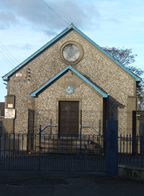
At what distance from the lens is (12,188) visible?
9.24 m

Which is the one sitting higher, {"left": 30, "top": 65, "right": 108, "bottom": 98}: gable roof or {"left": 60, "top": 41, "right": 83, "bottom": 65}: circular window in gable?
{"left": 60, "top": 41, "right": 83, "bottom": 65}: circular window in gable

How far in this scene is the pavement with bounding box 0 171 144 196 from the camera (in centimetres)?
880

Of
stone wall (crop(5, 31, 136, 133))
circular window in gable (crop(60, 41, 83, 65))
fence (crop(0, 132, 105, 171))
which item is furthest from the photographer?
circular window in gable (crop(60, 41, 83, 65))

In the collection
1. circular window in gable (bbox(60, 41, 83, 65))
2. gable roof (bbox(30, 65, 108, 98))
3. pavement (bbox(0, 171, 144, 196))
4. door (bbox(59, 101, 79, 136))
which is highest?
circular window in gable (bbox(60, 41, 83, 65))

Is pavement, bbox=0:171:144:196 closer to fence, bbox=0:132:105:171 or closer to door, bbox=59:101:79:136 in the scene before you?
fence, bbox=0:132:105:171

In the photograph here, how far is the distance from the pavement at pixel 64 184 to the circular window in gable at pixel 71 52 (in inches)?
411

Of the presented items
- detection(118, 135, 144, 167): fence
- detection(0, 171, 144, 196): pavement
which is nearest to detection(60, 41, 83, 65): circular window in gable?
detection(118, 135, 144, 167): fence

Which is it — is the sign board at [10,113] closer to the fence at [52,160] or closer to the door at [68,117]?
the door at [68,117]

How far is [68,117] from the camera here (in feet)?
63.4

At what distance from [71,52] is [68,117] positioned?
14.6ft

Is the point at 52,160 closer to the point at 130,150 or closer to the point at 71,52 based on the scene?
the point at 130,150

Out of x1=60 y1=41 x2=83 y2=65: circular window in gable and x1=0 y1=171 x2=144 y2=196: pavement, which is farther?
→ x1=60 y1=41 x2=83 y2=65: circular window in gable

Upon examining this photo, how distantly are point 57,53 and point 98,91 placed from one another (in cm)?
404

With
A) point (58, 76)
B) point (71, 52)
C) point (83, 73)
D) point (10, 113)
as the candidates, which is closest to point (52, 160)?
point (58, 76)
